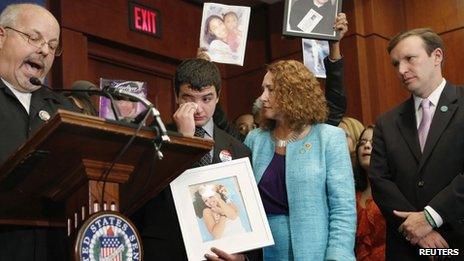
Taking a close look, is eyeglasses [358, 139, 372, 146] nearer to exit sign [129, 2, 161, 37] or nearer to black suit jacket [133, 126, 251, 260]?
black suit jacket [133, 126, 251, 260]

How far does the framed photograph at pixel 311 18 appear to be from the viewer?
318 cm

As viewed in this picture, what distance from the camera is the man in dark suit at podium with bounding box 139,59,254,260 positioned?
217 cm

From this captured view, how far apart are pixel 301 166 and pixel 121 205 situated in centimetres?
85

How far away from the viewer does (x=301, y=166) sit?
2.45 meters

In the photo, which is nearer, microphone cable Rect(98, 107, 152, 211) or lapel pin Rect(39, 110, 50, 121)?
microphone cable Rect(98, 107, 152, 211)

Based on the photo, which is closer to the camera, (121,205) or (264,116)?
(121,205)

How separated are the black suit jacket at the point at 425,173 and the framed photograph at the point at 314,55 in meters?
0.97

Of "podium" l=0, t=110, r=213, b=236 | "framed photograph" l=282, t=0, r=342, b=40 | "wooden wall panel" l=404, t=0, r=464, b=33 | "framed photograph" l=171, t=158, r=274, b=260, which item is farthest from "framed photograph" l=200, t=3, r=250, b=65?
"wooden wall panel" l=404, t=0, r=464, b=33

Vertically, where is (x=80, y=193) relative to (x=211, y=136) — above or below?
below

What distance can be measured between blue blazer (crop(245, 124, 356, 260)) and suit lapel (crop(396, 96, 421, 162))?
52cm

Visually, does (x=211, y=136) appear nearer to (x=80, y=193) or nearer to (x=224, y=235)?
(x=224, y=235)

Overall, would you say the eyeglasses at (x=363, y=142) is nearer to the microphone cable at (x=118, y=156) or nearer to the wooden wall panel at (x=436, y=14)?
the wooden wall panel at (x=436, y=14)

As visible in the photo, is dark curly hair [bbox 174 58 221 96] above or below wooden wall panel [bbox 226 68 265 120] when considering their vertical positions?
below

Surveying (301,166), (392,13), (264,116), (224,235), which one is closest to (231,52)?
(264,116)
